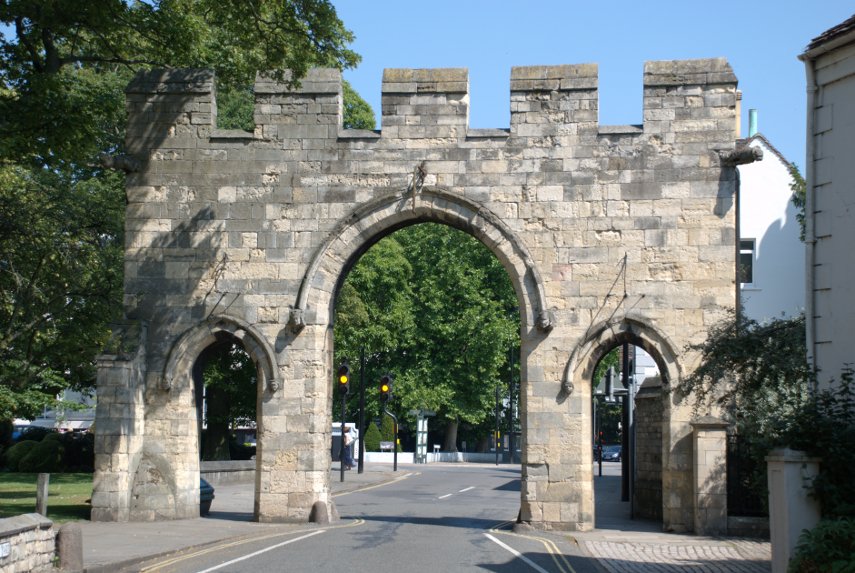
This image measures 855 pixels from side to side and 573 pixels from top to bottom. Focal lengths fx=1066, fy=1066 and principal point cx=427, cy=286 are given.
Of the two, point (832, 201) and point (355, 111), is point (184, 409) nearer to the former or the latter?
point (832, 201)

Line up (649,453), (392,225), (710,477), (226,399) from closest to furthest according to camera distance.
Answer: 1. (710,477)
2. (392,225)
3. (649,453)
4. (226,399)

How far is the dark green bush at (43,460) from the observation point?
113ft

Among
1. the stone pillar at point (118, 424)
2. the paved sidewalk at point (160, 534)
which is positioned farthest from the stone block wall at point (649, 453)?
the stone pillar at point (118, 424)

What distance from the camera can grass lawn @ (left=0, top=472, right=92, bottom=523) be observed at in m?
18.7

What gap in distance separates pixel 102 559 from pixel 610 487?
74.1ft

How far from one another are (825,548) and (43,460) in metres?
29.5

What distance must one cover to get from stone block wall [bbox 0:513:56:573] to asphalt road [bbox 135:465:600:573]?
1.22m

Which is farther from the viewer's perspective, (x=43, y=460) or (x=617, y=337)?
(x=43, y=460)

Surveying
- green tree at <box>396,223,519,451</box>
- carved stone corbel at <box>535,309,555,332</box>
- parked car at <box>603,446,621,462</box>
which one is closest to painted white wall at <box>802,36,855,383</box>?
carved stone corbel at <box>535,309,555,332</box>

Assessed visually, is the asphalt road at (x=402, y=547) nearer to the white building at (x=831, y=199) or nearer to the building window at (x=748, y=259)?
the white building at (x=831, y=199)

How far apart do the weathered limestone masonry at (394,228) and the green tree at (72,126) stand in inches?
45.9

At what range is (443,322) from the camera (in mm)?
49250

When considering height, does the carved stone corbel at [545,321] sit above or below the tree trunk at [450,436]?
above

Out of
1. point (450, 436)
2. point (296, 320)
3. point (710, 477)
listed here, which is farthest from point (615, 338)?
point (450, 436)
